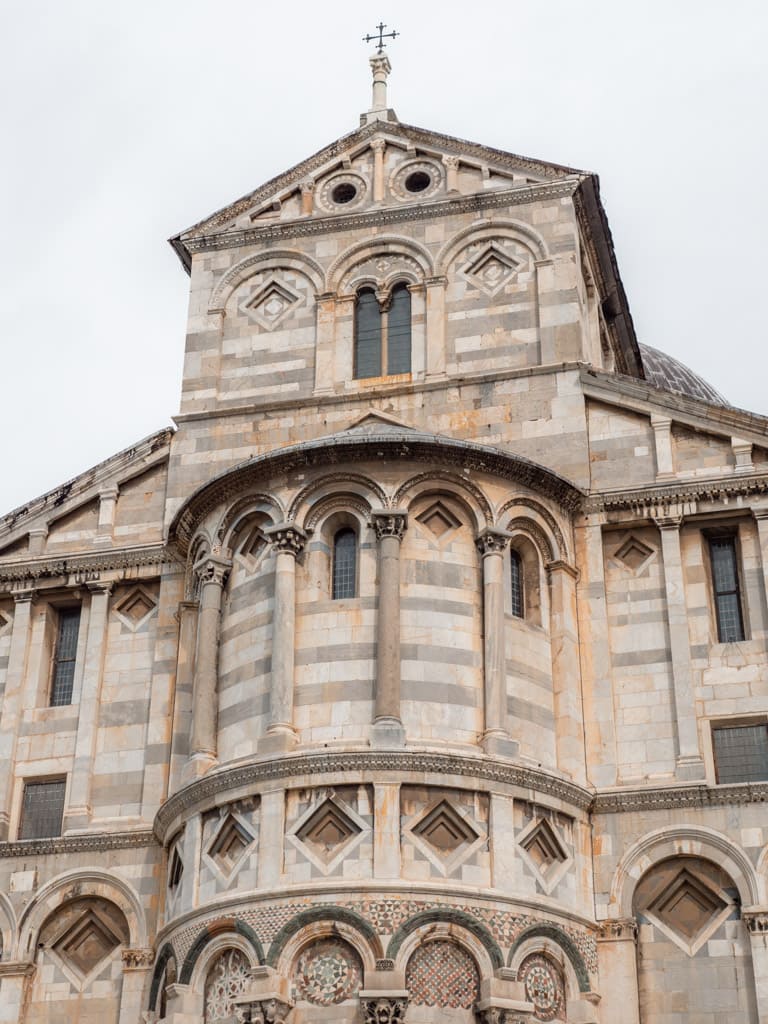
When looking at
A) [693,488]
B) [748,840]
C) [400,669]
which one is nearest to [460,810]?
[400,669]

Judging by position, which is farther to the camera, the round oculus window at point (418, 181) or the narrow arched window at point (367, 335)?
the round oculus window at point (418, 181)

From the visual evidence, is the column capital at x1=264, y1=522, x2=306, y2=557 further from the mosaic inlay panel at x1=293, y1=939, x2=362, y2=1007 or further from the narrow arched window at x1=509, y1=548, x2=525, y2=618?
the mosaic inlay panel at x1=293, y1=939, x2=362, y2=1007

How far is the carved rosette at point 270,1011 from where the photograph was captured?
19.3 meters

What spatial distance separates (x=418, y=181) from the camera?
27.5 meters

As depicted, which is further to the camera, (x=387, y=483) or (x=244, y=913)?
(x=387, y=483)

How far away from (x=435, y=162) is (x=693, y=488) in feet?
25.1

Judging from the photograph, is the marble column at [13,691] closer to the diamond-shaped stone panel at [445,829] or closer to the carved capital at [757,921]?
the diamond-shaped stone panel at [445,829]

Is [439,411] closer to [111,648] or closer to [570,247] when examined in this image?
[570,247]

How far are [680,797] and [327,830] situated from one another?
15.1 ft

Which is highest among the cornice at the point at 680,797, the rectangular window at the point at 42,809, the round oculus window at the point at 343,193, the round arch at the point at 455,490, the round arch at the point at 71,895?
the round oculus window at the point at 343,193

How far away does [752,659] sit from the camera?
22359 millimetres

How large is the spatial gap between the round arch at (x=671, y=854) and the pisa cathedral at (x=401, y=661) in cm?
4

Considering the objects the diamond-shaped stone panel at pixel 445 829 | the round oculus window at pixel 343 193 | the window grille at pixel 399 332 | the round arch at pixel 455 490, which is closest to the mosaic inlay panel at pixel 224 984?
the diamond-shaped stone panel at pixel 445 829

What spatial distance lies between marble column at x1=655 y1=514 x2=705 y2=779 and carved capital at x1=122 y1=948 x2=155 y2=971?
7.31 m
